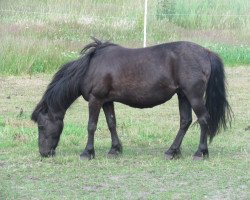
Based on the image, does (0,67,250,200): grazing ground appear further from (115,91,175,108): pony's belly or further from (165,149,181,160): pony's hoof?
(115,91,175,108): pony's belly

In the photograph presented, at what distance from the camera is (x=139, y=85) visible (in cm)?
884

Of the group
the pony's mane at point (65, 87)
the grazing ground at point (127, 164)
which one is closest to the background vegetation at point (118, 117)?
the grazing ground at point (127, 164)

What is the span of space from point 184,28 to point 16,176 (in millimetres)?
13765

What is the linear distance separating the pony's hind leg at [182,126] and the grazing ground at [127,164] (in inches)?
5.1

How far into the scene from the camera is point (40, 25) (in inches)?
767

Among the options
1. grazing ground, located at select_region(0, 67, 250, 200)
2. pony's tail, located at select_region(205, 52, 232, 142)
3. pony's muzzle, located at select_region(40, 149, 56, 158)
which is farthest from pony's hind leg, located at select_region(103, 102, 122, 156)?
pony's tail, located at select_region(205, 52, 232, 142)

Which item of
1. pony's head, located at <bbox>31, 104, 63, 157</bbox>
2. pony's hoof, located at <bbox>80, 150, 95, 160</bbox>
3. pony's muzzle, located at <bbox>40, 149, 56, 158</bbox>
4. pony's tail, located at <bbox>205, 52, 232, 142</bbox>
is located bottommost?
pony's muzzle, located at <bbox>40, 149, 56, 158</bbox>

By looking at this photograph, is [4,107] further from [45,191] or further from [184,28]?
[184,28]

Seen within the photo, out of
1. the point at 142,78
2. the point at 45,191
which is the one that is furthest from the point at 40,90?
the point at 45,191

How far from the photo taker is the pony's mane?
8969 mm

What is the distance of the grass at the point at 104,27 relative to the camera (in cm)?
1672

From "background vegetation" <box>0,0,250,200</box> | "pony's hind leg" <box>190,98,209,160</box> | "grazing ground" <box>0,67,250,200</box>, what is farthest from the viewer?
"pony's hind leg" <box>190,98,209,160</box>

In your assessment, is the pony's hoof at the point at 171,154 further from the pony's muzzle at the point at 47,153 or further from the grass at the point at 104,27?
the grass at the point at 104,27

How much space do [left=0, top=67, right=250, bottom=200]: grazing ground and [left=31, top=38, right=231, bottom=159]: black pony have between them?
1.25ft
